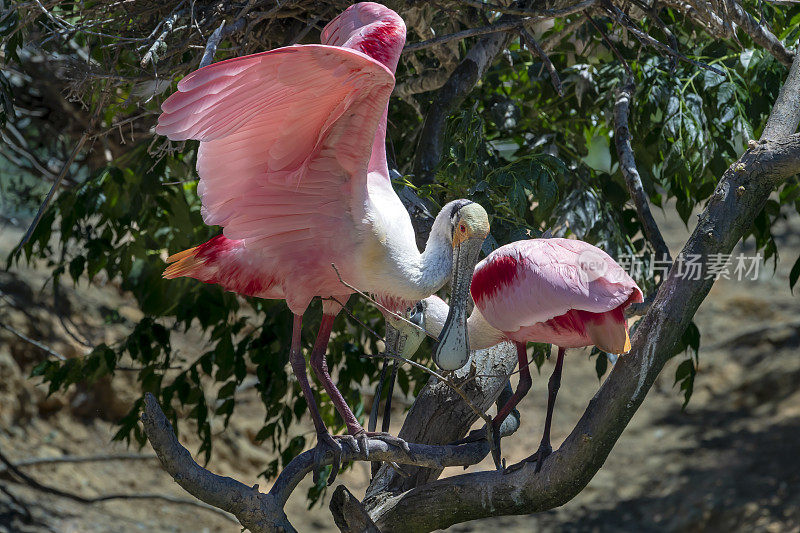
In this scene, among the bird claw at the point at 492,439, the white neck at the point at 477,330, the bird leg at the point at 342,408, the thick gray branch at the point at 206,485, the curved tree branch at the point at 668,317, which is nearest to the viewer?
the thick gray branch at the point at 206,485

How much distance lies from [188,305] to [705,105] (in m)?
2.59

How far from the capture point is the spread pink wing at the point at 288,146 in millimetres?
2559

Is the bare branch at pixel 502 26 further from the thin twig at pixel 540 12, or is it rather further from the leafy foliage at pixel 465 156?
the leafy foliage at pixel 465 156

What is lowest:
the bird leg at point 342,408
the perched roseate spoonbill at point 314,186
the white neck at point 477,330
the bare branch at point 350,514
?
the bare branch at point 350,514

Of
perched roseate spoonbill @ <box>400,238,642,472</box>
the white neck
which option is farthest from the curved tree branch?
the white neck

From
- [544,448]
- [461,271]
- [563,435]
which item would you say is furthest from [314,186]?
[563,435]

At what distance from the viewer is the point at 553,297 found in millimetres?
2793

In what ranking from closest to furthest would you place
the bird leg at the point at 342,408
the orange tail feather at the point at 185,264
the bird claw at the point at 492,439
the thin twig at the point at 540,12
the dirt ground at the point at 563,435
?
the bird claw at the point at 492,439 < the bird leg at the point at 342,408 < the orange tail feather at the point at 185,264 < the thin twig at the point at 540,12 < the dirt ground at the point at 563,435

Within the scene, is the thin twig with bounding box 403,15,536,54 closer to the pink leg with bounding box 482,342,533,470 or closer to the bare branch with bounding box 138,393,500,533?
the pink leg with bounding box 482,342,533,470

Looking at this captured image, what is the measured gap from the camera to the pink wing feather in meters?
2.56

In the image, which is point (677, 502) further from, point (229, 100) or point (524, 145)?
point (229, 100)

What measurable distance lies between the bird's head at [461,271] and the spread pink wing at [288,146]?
346 mm

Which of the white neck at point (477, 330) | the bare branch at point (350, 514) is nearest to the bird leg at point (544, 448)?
the white neck at point (477, 330)

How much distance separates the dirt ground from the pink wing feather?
285 cm
